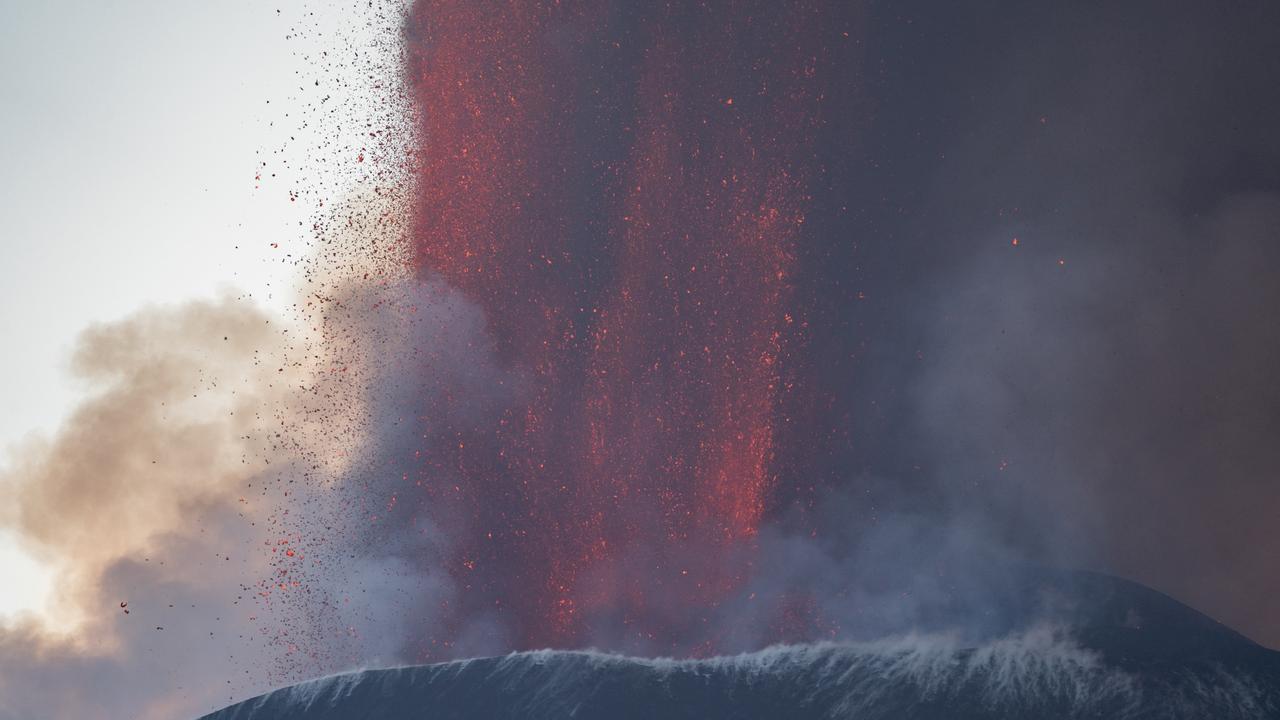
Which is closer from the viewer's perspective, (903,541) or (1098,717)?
(1098,717)

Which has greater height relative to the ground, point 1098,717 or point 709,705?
point 709,705

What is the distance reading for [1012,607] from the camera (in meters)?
35.7

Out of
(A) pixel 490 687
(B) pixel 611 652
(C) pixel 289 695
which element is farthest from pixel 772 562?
(C) pixel 289 695

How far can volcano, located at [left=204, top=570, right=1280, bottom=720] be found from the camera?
32.6 m

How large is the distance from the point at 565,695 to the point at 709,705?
4.74 metres

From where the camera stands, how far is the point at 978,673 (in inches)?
1361

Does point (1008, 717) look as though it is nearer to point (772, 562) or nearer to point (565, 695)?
point (772, 562)

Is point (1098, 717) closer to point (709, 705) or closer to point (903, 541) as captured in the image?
point (903, 541)

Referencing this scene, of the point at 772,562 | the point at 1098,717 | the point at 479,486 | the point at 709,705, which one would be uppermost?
the point at 479,486

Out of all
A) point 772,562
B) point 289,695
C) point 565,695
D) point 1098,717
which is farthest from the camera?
point 289,695

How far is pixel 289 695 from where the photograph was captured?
42219 millimetres

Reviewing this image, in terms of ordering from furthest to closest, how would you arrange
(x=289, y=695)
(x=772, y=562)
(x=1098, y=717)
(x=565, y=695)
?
1. (x=289, y=695)
2. (x=565, y=695)
3. (x=772, y=562)
4. (x=1098, y=717)

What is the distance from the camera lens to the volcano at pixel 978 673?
107 ft

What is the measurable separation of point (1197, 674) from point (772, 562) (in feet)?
41.5
